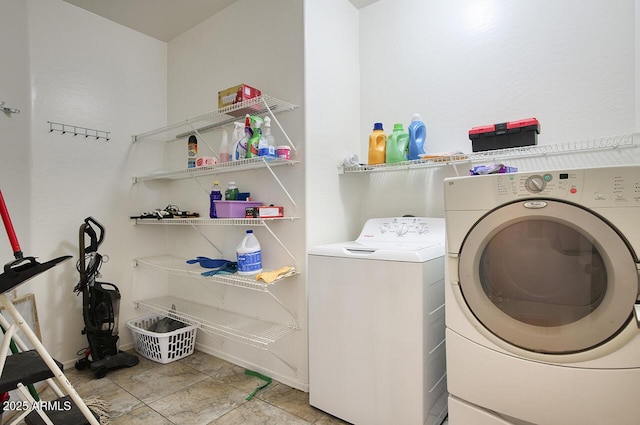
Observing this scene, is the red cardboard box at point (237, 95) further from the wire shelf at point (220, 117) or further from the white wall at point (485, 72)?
the white wall at point (485, 72)

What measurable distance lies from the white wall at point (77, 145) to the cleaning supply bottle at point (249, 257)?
4.22 ft

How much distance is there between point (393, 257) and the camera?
1.46 meters

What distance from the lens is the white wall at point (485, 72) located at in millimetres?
1562

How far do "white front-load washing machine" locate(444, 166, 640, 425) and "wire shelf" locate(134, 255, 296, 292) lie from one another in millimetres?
1002

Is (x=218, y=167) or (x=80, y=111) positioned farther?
(x=80, y=111)

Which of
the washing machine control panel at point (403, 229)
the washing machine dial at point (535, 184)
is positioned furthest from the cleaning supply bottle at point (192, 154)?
the washing machine dial at point (535, 184)

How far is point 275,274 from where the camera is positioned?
180cm

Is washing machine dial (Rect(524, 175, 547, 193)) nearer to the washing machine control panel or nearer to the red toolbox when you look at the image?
the red toolbox

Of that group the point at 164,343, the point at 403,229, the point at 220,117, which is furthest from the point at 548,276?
the point at 164,343

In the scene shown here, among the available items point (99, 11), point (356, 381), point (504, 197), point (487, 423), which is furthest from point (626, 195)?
point (99, 11)

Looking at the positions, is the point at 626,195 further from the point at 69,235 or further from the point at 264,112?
the point at 69,235

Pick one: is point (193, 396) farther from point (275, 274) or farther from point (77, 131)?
point (77, 131)

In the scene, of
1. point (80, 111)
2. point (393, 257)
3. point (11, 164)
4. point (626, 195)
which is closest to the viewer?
point (626, 195)

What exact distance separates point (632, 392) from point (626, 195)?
60 centimetres
